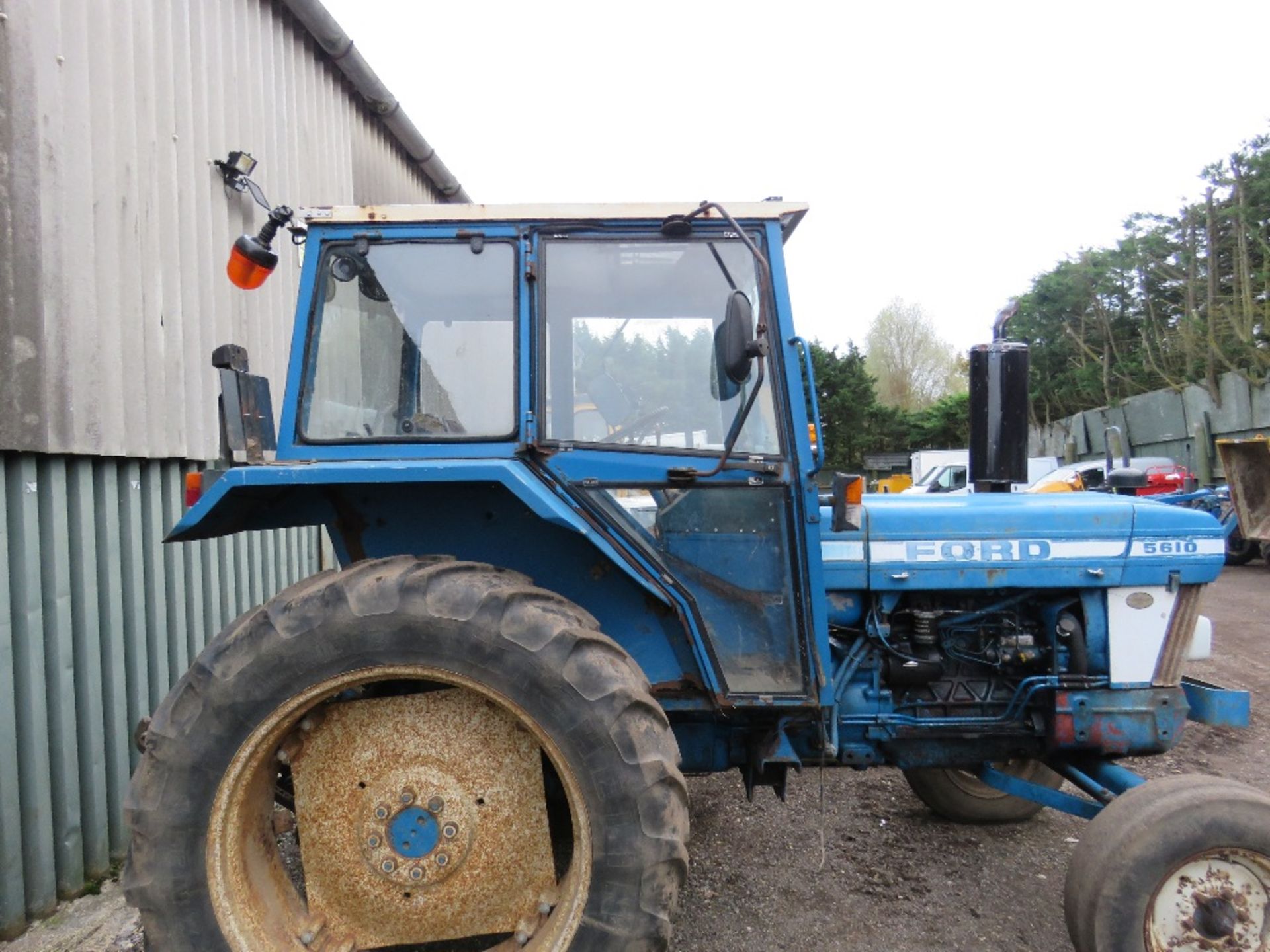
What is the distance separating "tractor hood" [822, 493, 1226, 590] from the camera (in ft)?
9.71

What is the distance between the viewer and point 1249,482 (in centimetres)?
1045

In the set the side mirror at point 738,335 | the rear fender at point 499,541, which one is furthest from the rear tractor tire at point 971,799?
the side mirror at point 738,335

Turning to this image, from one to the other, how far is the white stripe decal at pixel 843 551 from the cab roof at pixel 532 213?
1.11 metres

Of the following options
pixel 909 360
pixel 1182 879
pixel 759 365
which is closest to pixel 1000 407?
pixel 759 365

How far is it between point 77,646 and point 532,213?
2.41 m

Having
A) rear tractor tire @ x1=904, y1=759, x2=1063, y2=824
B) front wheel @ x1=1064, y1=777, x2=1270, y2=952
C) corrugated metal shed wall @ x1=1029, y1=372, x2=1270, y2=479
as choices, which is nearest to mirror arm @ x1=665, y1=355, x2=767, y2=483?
front wheel @ x1=1064, y1=777, x2=1270, y2=952

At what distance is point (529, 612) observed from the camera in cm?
226

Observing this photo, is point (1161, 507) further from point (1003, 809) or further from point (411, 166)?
point (411, 166)

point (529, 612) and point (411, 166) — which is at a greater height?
point (411, 166)

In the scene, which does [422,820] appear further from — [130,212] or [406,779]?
[130,212]

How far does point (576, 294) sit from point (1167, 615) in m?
2.30

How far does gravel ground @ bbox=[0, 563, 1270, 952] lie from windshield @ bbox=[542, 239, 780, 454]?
57.0 inches

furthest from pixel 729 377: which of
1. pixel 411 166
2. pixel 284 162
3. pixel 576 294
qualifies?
pixel 411 166

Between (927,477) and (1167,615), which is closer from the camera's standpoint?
(1167,615)
